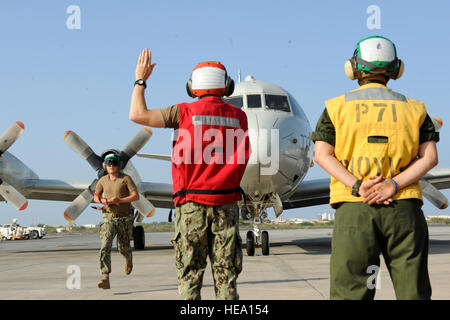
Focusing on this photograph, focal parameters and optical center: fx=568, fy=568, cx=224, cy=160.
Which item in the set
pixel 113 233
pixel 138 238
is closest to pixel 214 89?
pixel 113 233

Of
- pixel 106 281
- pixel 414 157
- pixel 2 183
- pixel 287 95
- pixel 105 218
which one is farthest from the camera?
pixel 2 183

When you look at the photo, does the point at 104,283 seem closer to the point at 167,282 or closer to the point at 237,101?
the point at 167,282

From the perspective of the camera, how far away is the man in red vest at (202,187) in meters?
3.68

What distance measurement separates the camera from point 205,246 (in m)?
3.75

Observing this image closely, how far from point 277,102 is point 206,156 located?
9.54 metres

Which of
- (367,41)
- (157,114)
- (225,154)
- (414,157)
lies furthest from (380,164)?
(157,114)

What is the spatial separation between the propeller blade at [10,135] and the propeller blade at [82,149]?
213 cm

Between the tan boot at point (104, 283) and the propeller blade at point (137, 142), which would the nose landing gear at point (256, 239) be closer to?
the propeller blade at point (137, 142)

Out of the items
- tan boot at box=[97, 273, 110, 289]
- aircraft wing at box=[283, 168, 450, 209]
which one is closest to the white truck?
aircraft wing at box=[283, 168, 450, 209]

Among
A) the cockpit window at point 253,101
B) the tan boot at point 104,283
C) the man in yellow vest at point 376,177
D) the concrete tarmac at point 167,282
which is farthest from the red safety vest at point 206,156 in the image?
the cockpit window at point 253,101

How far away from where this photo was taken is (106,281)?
23.5ft

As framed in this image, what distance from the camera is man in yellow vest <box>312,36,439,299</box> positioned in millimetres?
2877
